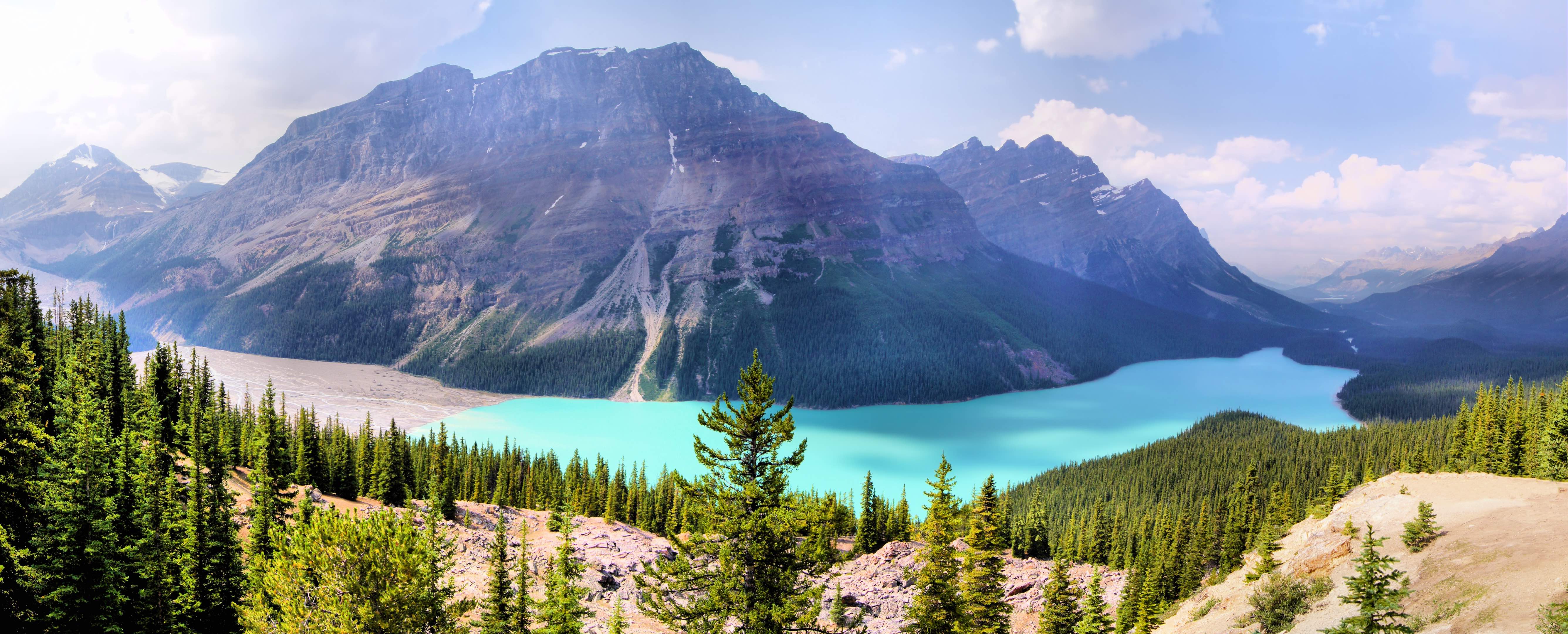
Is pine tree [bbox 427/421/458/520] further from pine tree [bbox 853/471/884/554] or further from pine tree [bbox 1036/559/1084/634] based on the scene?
pine tree [bbox 853/471/884/554]

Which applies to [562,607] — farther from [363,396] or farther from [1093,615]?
[363,396]

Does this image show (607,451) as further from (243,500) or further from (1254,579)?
(1254,579)

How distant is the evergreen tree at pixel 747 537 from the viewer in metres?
16.3

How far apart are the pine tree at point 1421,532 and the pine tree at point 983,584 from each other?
59.7ft

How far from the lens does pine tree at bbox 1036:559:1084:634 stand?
37875 mm

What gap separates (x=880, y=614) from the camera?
5009 cm

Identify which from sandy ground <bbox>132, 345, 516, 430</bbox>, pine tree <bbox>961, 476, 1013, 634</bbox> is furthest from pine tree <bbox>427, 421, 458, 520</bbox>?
sandy ground <bbox>132, 345, 516, 430</bbox>

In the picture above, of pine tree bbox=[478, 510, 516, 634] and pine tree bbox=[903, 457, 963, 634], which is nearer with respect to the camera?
pine tree bbox=[903, 457, 963, 634]

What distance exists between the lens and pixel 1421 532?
31.3 m

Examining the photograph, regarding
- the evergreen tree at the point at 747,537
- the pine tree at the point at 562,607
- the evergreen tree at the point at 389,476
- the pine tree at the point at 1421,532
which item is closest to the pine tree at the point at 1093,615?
the pine tree at the point at 1421,532

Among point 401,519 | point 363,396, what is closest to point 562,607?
point 401,519

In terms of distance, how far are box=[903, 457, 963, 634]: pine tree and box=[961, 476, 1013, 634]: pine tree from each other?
0.64m

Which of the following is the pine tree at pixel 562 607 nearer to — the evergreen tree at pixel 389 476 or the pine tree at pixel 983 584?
the pine tree at pixel 983 584

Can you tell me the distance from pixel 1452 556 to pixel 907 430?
414 feet
